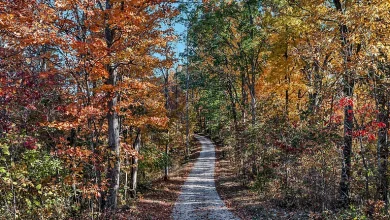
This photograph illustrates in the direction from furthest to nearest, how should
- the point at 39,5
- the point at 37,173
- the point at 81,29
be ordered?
the point at 81,29
the point at 39,5
the point at 37,173

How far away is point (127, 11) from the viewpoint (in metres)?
9.27

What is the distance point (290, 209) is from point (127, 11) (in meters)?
9.66

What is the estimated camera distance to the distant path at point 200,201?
12.2 meters

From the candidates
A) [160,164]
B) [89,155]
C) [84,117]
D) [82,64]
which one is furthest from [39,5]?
[160,164]

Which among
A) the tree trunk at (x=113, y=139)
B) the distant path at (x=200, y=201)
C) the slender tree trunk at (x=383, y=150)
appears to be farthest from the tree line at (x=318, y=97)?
the tree trunk at (x=113, y=139)

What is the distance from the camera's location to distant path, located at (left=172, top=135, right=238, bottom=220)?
12236mm

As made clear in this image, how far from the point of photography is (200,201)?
15.1 metres

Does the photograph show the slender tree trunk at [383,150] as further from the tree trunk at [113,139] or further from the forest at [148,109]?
the tree trunk at [113,139]

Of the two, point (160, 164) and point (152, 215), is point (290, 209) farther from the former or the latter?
point (160, 164)

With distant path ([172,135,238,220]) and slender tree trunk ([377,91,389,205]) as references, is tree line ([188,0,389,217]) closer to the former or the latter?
slender tree trunk ([377,91,389,205])

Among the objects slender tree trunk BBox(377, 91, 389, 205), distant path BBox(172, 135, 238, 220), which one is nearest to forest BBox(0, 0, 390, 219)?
slender tree trunk BBox(377, 91, 389, 205)

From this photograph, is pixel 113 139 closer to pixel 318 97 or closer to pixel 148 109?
pixel 148 109

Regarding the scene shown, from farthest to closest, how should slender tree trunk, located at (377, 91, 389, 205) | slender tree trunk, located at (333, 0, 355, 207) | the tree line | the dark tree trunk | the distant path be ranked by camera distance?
the distant path, the dark tree trunk, slender tree trunk, located at (333, 0, 355, 207), the tree line, slender tree trunk, located at (377, 91, 389, 205)

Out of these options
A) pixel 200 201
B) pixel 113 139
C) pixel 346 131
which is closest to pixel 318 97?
pixel 346 131
